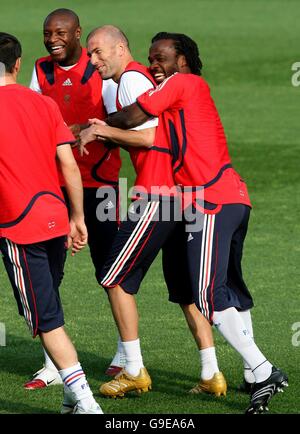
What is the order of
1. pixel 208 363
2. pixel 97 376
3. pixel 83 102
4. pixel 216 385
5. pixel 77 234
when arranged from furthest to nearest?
pixel 83 102 → pixel 97 376 → pixel 208 363 → pixel 216 385 → pixel 77 234

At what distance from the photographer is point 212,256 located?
24.5 ft

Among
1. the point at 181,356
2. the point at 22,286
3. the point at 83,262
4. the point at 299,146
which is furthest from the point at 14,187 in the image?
the point at 299,146

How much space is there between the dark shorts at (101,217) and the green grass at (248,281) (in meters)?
0.89

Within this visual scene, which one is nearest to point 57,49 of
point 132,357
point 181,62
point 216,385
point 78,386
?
point 181,62

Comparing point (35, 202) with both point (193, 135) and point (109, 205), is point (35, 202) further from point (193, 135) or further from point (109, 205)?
point (109, 205)

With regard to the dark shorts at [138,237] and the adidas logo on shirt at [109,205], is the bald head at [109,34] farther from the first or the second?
the adidas logo on shirt at [109,205]

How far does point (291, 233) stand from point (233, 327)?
659 cm

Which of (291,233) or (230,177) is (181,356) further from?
(291,233)

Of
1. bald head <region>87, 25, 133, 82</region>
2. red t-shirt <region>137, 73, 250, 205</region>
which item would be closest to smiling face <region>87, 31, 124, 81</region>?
bald head <region>87, 25, 133, 82</region>

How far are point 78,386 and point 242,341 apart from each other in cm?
110

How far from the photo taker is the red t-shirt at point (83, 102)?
887cm

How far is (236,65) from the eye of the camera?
29953 millimetres

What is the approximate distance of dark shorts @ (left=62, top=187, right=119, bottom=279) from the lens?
28.8 ft

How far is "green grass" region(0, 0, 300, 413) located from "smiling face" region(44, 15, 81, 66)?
2276 mm
